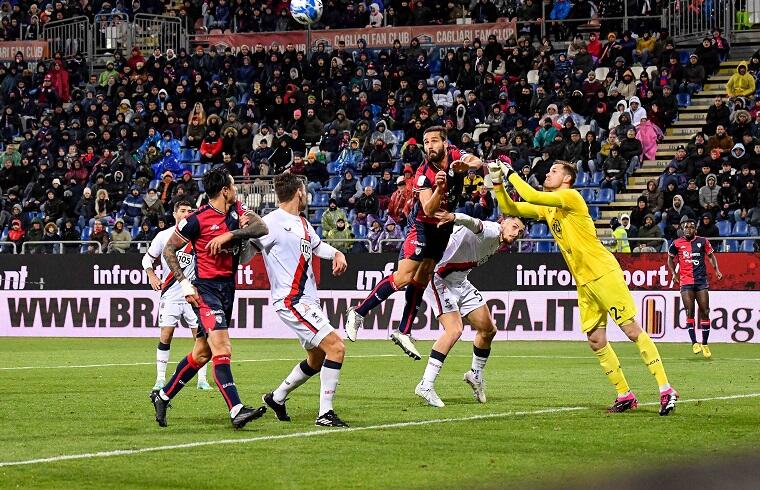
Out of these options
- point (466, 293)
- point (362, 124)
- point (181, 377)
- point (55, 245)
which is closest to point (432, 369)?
point (466, 293)

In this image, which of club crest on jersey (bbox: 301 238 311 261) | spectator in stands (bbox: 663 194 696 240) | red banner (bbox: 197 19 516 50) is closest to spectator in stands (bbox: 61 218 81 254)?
red banner (bbox: 197 19 516 50)

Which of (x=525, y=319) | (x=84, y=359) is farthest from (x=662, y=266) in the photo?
(x=84, y=359)

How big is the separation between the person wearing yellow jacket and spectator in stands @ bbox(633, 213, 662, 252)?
5.70 meters

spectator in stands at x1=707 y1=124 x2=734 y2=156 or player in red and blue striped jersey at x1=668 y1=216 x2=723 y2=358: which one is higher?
spectator in stands at x1=707 y1=124 x2=734 y2=156

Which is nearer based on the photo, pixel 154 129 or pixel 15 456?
pixel 15 456

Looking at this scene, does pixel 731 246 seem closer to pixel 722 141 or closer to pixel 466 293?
pixel 722 141

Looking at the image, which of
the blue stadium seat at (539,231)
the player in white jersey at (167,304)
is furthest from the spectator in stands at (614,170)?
the player in white jersey at (167,304)

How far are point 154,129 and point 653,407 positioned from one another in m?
26.7

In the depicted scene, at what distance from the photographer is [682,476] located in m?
4.43

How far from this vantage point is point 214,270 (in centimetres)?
1167

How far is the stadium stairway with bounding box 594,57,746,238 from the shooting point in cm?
3123

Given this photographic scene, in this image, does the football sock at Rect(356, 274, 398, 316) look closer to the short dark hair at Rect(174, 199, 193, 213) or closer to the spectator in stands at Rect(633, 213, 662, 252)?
the short dark hair at Rect(174, 199, 193, 213)

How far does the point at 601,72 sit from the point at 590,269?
23.0 m

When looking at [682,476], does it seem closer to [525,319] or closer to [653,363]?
[653,363]
